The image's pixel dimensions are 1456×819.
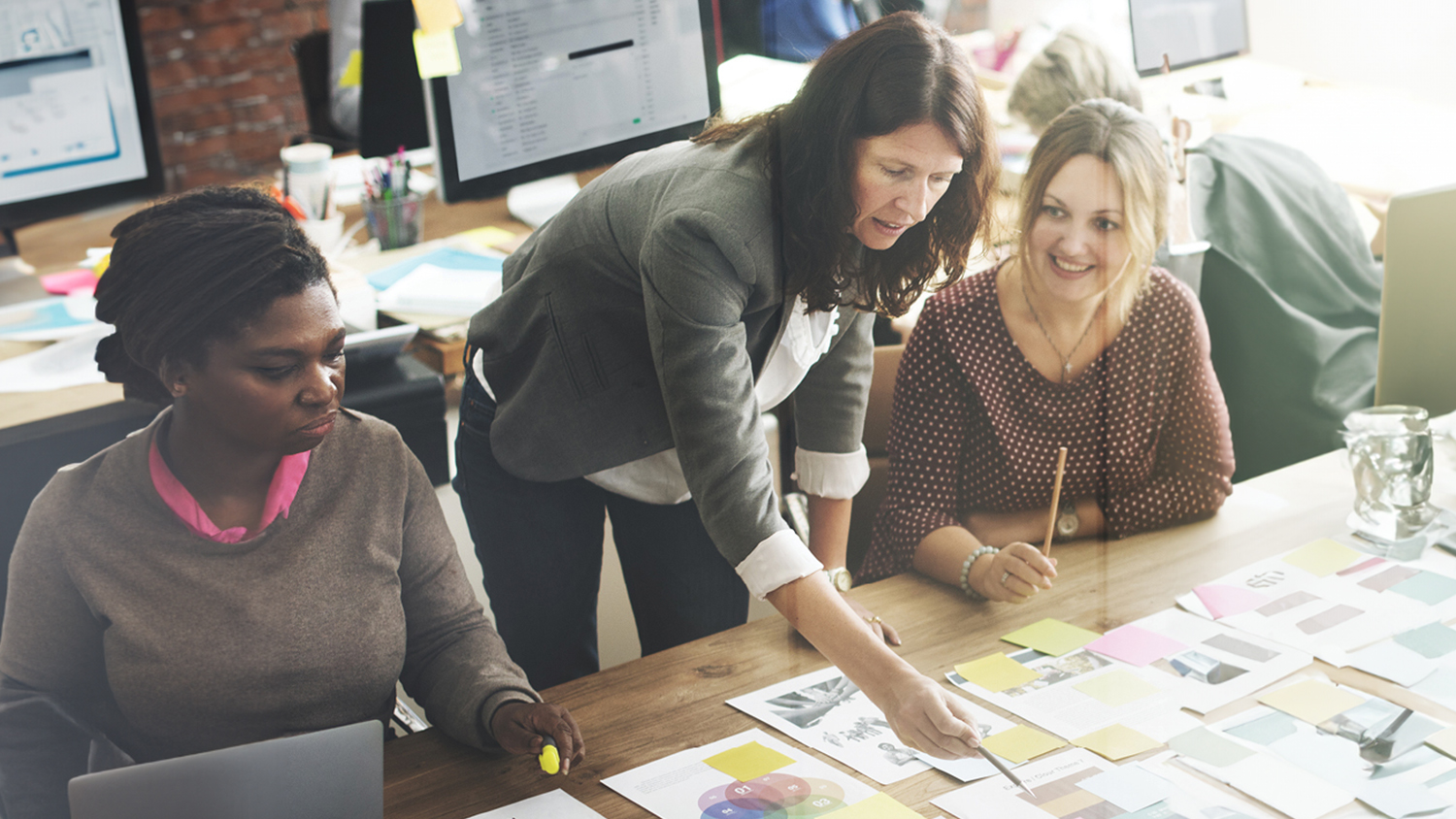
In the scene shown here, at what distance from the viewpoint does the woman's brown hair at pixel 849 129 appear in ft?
3.11

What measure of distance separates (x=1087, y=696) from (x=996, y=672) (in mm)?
81

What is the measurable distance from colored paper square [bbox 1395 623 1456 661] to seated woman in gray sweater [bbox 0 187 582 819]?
782 millimetres

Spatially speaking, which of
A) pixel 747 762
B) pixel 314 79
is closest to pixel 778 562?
pixel 747 762

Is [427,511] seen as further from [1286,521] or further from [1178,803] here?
[1286,521]

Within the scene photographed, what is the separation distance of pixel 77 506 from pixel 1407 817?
1043 mm

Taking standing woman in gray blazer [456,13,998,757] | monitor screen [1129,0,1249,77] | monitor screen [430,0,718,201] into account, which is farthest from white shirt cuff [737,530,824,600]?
monitor screen [1129,0,1249,77]

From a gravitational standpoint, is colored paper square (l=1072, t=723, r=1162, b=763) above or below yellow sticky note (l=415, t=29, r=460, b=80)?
below

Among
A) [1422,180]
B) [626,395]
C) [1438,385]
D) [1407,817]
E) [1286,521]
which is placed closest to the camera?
[1407,817]

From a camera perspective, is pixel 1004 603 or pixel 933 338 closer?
pixel 1004 603

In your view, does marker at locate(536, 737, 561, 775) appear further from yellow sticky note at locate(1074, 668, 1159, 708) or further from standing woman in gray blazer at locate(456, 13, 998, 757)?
yellow sticky note at locate(1074, 668, 1159, 708)

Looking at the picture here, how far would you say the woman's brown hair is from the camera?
3.11 ft

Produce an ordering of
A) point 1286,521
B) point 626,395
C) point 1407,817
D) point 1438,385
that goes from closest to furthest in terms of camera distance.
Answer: point 1407,817 → point 626,395 → point 1286,521 → point 1438,385

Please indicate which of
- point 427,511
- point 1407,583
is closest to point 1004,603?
point 1407,583

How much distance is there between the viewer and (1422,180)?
183cm
